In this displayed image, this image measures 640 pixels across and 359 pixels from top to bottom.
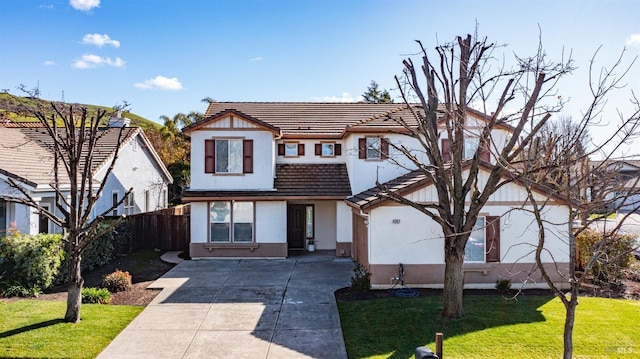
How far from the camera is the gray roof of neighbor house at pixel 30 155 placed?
605 inches

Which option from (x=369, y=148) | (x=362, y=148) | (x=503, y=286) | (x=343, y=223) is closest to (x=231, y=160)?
(x=343, y=223)

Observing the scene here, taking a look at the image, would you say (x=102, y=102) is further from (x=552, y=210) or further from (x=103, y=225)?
(x=552, y=210)

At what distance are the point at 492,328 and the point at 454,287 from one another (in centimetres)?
117

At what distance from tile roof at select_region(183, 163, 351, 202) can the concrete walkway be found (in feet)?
10.2

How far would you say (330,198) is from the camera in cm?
1839

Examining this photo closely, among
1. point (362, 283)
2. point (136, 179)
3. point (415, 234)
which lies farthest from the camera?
point (136, 179)

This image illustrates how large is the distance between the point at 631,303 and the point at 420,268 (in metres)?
5.70

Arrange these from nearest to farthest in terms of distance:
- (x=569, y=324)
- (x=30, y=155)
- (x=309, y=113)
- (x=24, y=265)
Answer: (x=569, y=324)
(x=24, y=265)
(x=30, y=155)
(x=309, y=113)

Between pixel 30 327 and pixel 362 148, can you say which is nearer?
pixel 30 327

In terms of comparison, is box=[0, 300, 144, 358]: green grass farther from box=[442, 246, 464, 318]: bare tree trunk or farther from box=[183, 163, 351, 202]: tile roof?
box=[442, 246, 464, 318]: bare tree trunk

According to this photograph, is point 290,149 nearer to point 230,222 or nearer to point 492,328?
point 230,222

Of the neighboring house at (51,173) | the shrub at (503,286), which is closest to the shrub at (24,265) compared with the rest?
the neighboring house at (51,173)

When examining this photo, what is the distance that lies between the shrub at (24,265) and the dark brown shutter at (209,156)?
6.93 metres

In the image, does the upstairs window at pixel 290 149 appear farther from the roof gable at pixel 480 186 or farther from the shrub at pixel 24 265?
the shrub at pixel 24 265
